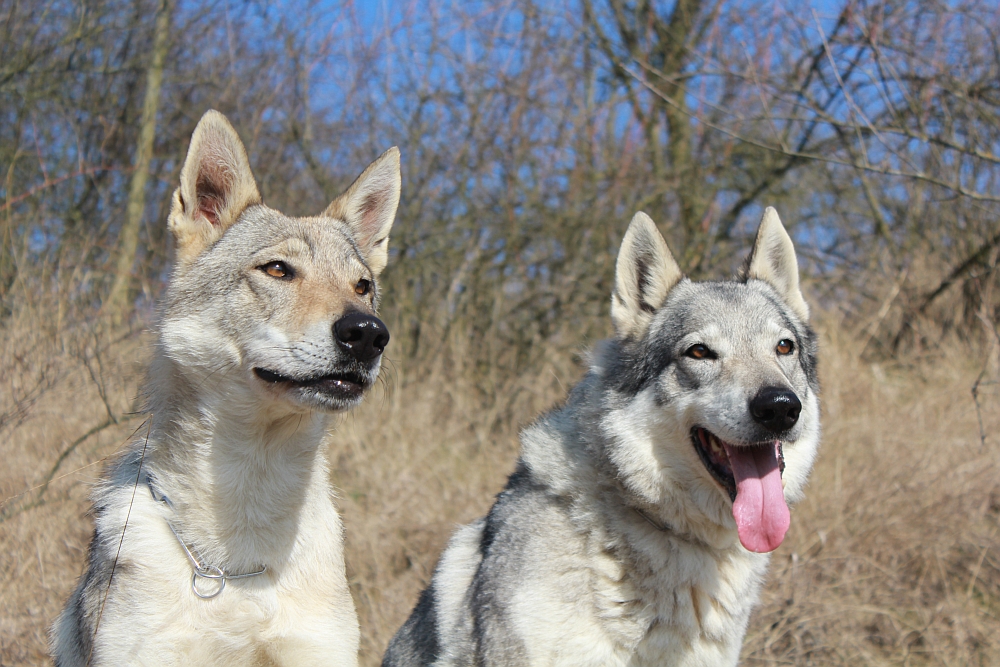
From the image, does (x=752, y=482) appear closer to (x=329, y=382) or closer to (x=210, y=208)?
(x=329, y=382)

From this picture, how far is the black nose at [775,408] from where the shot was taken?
308 centimetres

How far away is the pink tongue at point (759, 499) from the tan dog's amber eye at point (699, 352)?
1.40 ft

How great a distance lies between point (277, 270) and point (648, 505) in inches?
73.6

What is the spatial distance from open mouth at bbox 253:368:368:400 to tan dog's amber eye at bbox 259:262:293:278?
0.47m

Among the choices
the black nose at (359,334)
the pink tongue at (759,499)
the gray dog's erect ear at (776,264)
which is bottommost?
the pink tongue at (759,499)

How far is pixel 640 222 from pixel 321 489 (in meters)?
1.96

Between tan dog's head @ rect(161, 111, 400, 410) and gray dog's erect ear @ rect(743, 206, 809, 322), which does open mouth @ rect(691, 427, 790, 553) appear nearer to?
gray dog's erect ear @ rect(743, 206, 809, 322)

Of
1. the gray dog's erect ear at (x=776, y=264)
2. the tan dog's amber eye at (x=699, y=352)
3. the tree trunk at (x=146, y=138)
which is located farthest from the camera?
the tree trunk at (x=146, y=138)

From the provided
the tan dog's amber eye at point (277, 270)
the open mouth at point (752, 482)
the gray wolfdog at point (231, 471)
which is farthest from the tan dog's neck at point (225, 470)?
the open mouth at point (752, 482)

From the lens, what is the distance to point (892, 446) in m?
6.24

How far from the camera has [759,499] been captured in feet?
10.4

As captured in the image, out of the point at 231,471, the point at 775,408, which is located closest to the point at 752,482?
the point at 775,408

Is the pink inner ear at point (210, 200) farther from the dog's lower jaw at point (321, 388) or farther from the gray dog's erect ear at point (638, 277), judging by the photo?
the gray dog's erect ear at point (638, 277)

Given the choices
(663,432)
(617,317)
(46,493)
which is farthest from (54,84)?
(663,432)
